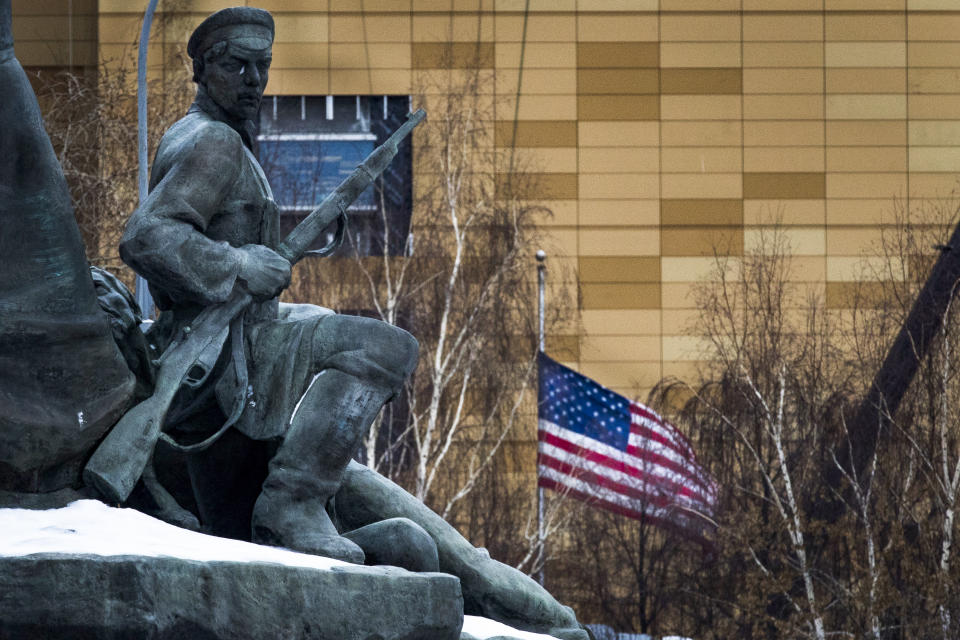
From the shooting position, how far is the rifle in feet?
26.6

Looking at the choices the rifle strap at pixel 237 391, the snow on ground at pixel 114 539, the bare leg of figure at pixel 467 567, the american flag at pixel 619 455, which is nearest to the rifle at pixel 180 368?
the rifle strap at pixel 237 391

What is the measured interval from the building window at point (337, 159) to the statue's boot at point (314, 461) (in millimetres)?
21710

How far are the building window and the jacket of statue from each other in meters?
21.3

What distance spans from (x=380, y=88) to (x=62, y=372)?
1147 inches

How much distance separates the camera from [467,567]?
359 inches

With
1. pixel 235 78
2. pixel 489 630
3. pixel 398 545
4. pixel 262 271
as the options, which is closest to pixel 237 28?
pixel 235 78

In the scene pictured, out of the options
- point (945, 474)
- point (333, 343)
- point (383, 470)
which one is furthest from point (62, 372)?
point (383, 470)

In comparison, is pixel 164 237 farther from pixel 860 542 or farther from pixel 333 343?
pixel 860 542

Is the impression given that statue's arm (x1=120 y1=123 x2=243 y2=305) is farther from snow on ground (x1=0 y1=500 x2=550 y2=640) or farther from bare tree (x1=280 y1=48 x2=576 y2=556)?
bare tree (x1=280 y1=48 x2=576 y2=556)

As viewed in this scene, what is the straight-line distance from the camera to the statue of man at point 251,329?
8375 millimetres

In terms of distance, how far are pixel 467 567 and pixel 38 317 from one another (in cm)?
215

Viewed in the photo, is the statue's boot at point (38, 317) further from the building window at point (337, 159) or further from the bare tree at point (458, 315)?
the building window at point (337, 159)

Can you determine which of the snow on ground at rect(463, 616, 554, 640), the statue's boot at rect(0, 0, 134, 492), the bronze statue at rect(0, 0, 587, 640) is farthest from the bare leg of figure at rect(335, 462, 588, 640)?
the statue's boot at rect(0, 0, 134, 492)

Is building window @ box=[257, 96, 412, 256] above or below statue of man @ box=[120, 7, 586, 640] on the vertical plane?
above
